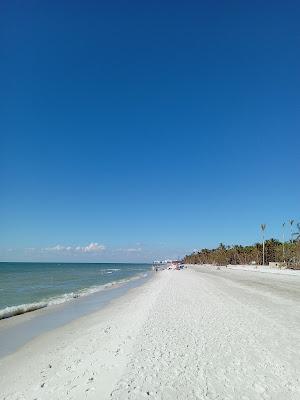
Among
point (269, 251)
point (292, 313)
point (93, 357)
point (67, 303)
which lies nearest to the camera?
point (93, 357)

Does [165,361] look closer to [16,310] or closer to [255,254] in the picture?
[16,310]

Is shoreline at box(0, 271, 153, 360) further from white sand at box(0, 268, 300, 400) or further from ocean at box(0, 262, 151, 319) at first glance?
ocean at box(0, 262, 151, 319)

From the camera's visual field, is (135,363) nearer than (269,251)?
Yes

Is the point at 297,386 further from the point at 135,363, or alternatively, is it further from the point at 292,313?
the point at 292,313

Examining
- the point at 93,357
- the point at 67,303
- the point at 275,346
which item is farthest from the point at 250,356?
the point at 67,303

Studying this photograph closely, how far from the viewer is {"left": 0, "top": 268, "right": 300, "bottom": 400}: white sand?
6512mm

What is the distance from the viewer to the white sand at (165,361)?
651 cm

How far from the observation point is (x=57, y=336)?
13094 millimetres

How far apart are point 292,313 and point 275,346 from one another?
20.1ft

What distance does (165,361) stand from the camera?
26.7 feet

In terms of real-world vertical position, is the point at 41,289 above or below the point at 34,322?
below

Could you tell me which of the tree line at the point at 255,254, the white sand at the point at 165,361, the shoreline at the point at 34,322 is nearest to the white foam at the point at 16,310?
the shoreline at the point at 34,322

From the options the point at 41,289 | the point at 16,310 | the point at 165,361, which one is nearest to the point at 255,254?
the point at 41,289

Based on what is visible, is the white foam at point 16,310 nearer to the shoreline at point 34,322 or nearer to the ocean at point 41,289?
the ocean at point 41,289
